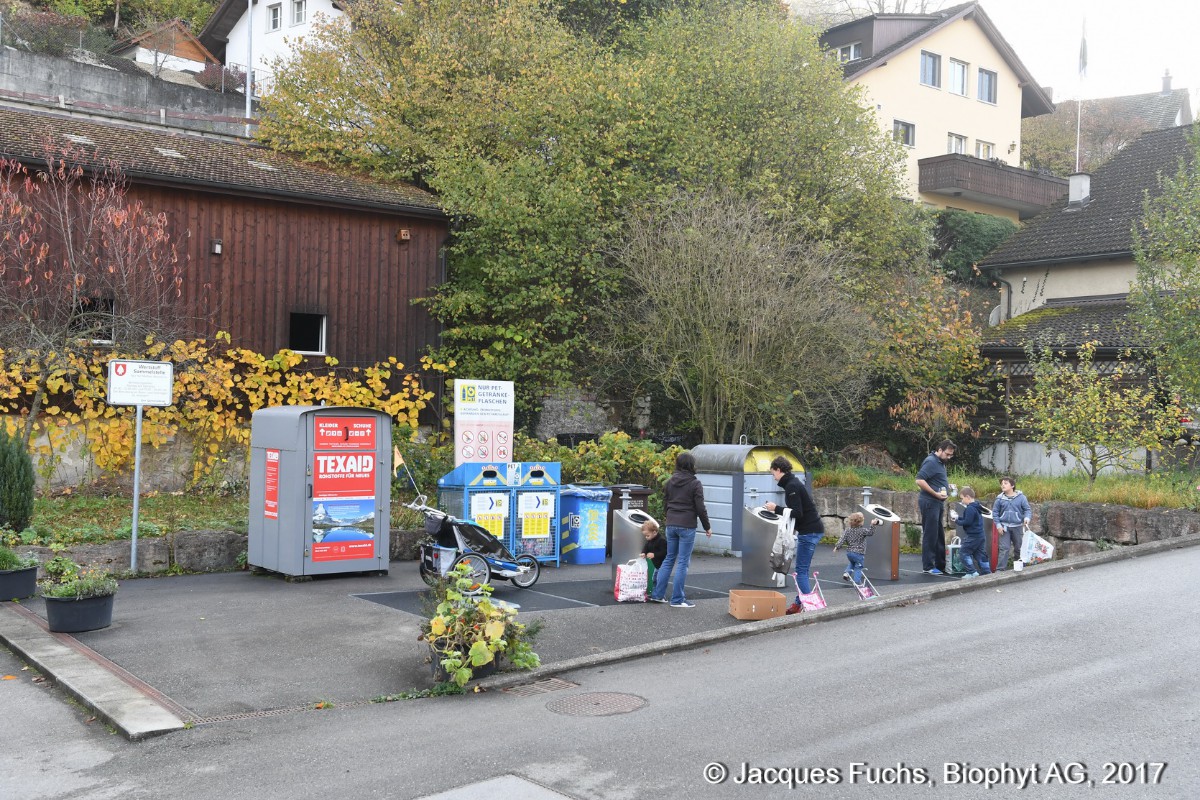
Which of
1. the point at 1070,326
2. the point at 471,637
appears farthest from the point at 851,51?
the point at 471,637

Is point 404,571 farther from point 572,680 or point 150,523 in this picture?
point 572,680

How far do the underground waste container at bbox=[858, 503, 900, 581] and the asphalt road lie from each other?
4.66m

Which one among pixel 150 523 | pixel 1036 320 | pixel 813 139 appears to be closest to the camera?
pixel 150 523

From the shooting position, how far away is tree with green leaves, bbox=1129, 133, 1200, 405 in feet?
69.4

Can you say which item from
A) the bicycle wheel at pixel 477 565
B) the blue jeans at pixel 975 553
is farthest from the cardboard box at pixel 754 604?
the blue jeans at pixel 975 553

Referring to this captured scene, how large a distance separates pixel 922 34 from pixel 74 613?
38.9 metres

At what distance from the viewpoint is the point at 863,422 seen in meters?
27.0

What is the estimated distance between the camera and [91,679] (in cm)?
848

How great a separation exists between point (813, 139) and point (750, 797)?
21968 millimetres

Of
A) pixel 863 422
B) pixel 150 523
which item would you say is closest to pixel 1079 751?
pixel 150 523

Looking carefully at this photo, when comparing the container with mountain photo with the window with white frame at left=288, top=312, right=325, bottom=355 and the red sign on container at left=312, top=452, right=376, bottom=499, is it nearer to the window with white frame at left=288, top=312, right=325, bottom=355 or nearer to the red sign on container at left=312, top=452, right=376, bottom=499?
the red sign on container at left=312, top=452, right=376, bottom=499

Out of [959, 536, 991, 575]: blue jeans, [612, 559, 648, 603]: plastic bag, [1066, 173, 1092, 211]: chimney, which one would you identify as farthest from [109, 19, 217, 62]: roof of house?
[959, 536, 991, 575]: blue jeans

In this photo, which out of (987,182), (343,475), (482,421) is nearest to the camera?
(343,475)

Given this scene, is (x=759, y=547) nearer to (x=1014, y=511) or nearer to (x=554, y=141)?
(x=1014, y=511)
